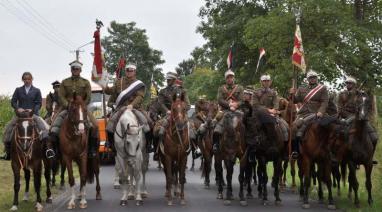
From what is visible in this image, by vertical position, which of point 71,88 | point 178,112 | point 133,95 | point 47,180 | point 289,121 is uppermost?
point 71,88

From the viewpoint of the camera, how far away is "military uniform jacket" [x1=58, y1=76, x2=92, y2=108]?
52.6 ft

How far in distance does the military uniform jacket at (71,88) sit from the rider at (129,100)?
3.22 ft

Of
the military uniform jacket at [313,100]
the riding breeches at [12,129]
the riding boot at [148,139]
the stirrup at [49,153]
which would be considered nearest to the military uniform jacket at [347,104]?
the military uniform jacket at [313,100]

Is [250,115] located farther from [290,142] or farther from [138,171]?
[138,171]

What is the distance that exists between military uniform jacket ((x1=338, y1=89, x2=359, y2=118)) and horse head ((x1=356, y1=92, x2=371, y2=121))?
1.13 m

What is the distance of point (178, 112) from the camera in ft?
52.5

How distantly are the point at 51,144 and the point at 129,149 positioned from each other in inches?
71.5

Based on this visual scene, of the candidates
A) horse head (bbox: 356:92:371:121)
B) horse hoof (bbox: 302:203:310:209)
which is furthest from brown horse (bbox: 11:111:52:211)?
horse head (bbox: 356:92:371:121)

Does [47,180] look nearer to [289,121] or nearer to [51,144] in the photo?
[51,144]

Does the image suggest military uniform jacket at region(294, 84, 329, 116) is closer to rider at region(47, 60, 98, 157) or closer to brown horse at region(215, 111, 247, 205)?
brown horse at region(215, 111, 247, 205)

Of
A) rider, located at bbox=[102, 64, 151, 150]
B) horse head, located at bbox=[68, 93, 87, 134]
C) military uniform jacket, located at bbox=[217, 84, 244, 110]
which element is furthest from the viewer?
military uniform jacket, located at bbox=[217, 84, 244, 110]

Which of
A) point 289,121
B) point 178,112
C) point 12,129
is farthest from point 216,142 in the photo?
point 12,129

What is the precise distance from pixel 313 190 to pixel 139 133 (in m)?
5.78

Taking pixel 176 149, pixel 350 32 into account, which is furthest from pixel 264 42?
pixel 176 149
